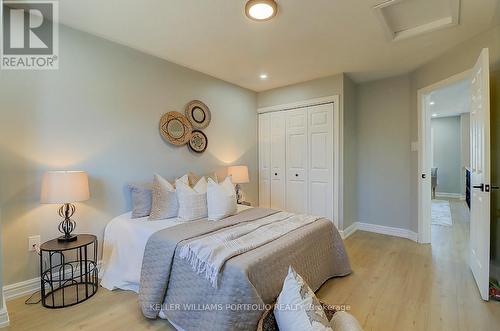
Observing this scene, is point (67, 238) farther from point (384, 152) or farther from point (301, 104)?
point (384, 152)

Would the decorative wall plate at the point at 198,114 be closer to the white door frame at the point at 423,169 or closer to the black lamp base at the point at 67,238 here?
the black lamp base at the point at 67,238

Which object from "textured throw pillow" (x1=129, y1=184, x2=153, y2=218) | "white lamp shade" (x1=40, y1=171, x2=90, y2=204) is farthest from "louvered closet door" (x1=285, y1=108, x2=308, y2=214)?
"white lamp shade" (x1=40, y1=171, x2=90, y2=204)

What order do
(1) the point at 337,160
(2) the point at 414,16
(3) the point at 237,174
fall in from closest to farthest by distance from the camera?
(2) the point at 414,16
(1) the point at 337,160
(3) the point at 237,174

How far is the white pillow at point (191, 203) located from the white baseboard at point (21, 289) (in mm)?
1342

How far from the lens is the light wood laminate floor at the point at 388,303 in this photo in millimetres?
1816

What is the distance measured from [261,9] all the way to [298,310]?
219cm

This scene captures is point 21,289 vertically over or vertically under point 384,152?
under

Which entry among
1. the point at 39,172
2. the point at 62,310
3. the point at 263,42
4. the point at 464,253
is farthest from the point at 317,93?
the point at 62,310

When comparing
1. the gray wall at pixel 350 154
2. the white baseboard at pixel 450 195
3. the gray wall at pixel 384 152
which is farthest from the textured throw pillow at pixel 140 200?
the white baseboard at pixel 450 195

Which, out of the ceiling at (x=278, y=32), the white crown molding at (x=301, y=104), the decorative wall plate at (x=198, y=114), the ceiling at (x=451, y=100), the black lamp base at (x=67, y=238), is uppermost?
the ceiling at (x=451, y=100)

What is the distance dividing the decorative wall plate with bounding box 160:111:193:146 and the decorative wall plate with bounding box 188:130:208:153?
89mm

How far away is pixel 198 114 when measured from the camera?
356 cm

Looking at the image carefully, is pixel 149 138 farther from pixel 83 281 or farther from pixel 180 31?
pixel 83 281

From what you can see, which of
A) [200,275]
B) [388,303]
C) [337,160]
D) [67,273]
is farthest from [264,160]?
[67,273]
